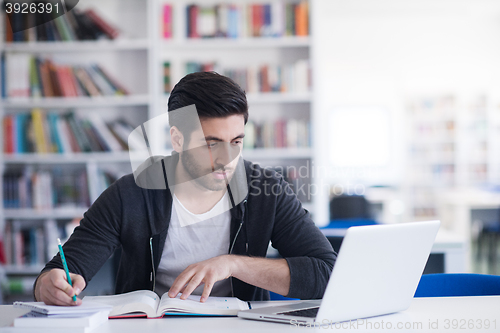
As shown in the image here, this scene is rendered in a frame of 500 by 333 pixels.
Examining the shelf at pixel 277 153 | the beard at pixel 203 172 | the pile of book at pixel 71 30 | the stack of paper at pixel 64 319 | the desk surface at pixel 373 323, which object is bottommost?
the desk surface at pixel 373 323

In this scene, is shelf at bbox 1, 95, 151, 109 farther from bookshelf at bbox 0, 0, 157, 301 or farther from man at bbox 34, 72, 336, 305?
man at bbox 34, 72, 336, 305

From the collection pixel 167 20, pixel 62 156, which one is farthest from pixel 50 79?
pixel 167 20

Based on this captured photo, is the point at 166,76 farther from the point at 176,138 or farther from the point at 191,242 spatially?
the point at 191,242

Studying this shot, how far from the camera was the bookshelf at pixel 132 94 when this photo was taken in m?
3.09

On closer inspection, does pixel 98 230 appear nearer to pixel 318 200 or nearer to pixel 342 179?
pixel 318 200

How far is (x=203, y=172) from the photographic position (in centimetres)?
130

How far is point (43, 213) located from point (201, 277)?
A: 2.43m

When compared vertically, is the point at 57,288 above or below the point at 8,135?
below

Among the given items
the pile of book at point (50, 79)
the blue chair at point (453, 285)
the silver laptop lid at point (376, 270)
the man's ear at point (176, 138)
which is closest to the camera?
the silver laptop lid at point (376, 270)

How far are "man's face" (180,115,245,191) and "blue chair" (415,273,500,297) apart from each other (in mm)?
580

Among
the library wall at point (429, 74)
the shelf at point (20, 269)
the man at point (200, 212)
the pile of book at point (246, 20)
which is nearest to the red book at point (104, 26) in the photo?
the pile of book at point (246, 20)

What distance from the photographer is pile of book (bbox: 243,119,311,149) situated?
10.5ft

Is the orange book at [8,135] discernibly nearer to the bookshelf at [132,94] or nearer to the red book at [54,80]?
the bookshelf at [132,94]

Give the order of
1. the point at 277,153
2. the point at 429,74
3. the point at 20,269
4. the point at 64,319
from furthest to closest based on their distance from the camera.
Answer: the point at 429,74, the point at 277,153, the point at 20,269, the point at 64,319
